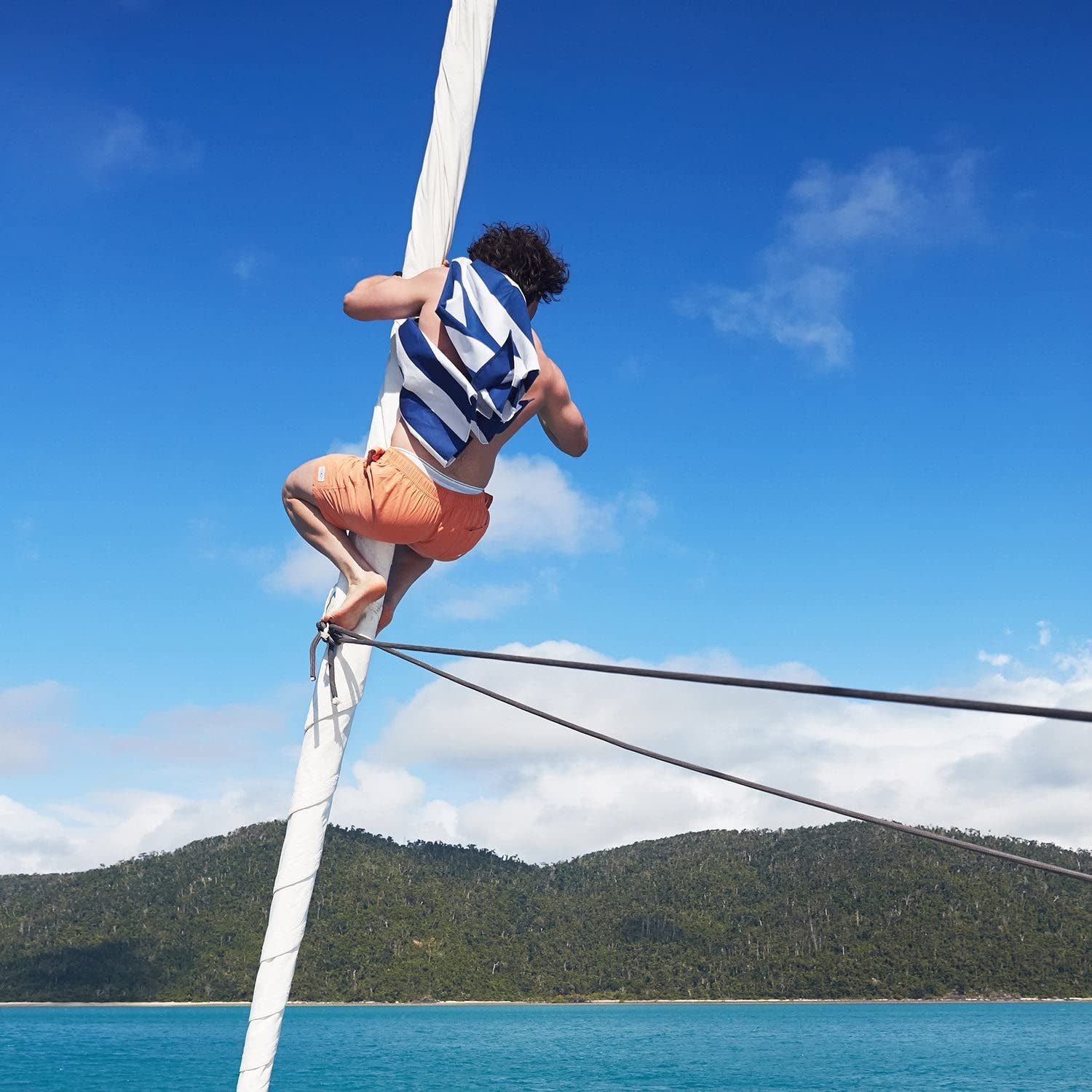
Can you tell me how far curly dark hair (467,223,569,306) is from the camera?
339cm

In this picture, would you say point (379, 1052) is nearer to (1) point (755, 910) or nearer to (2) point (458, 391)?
(1) point (755, 910)

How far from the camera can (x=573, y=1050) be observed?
275 feet

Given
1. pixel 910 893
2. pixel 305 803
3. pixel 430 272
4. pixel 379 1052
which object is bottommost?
pixel 379 1052

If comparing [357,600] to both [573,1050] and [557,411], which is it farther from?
[573,1050]

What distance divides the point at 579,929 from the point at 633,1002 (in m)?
15.7

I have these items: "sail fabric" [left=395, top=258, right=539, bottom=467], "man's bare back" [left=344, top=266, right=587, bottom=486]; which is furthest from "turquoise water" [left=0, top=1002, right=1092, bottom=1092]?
"sail fabric" [left=395, top=258, right=539, bottom=467]

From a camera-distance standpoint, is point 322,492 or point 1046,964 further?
point 1046,964

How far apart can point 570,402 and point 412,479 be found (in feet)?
2.02

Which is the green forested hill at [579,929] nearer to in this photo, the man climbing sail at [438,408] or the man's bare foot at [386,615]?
the man's bare foot at [386,615]

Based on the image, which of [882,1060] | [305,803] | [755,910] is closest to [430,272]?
[305,803]

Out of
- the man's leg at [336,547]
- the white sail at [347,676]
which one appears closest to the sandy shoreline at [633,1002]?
the white sail at [347,676]

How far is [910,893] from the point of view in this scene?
14588cm

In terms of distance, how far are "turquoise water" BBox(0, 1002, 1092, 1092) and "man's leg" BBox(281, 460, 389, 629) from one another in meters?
60.8

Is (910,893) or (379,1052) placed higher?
(910,893)
